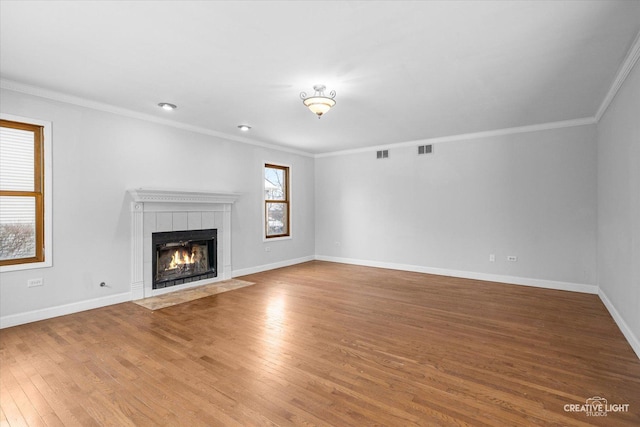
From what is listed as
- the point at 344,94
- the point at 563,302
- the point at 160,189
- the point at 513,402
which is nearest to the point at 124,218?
the point at 160,189

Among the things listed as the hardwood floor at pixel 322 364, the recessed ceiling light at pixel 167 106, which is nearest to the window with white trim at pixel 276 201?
the recessed ceiling light at pixel 167 106

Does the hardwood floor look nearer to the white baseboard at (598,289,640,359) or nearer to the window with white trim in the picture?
the white baseboard at (598,289,640,359)

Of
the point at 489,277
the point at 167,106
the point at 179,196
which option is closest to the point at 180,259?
the point at 179,196

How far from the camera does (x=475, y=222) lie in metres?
5.89

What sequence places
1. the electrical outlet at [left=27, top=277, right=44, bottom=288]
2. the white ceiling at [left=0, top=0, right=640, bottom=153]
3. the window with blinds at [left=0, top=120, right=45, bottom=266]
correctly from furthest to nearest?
the electrical outlet at [left=27, top=277, right=44, bottom=288], the window with blinds at [left=0, top=120, right=45, bottom=266], the white ceiling at [left=0, top=0, right=640, bottom=153]

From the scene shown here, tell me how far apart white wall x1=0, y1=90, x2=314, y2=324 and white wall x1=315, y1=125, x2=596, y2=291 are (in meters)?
3.20

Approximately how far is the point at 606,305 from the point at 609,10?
3.67 metres

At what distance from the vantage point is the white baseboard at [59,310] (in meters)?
3.56

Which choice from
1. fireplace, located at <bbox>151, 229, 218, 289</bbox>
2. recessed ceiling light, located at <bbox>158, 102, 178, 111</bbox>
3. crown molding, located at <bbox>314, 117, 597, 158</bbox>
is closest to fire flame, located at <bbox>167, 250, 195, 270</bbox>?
fireplace, located at <bbox>151, 229, 218, 289</bbox>

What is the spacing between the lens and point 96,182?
4.22 m

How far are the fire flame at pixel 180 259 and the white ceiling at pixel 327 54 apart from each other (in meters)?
2.28

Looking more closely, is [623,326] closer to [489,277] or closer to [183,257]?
[489,277]

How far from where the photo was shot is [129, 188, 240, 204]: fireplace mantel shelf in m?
4.54

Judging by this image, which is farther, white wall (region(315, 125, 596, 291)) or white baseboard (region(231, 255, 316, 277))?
white baseboard (region(231, 255, 316, 277))
